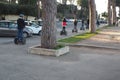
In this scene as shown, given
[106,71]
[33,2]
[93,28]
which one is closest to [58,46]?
[106,71]

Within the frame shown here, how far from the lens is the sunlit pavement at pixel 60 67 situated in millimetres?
8570

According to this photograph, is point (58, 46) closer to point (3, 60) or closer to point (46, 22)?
point (46, 22)

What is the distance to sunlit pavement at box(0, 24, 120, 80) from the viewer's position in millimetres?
8570

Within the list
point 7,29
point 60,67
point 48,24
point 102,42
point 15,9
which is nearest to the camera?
point 60,67

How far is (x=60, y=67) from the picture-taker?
10.1 metres

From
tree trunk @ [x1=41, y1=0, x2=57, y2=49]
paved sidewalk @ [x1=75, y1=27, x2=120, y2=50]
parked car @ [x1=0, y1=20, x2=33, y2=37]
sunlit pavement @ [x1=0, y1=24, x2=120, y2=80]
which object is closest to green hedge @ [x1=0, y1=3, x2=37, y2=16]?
parked car @ [x1=0, y1=20, x2=33, y2=37]

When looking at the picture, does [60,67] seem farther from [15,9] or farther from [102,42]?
[15,9]

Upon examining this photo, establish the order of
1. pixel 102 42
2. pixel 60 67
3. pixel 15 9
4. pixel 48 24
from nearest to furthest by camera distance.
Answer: pixel 60 67 → pixel 48 24 → pixel 102 42 → pixel 15 9

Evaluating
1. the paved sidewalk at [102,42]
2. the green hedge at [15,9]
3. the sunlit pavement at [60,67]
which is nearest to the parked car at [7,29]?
the paved sidewalk at [102,42]

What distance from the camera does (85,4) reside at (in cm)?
11025

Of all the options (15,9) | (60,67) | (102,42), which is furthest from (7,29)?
(15,9)

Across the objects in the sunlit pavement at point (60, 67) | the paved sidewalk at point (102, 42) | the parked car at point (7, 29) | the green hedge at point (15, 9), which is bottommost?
the sunlit pavement at point (60, 67)

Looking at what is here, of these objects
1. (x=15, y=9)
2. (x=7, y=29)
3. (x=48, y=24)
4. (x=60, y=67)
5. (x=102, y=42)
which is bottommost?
(x=60, y=67)

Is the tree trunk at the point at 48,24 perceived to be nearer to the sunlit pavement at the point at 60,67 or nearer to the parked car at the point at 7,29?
the sunlit pavement at the point at 60,67
